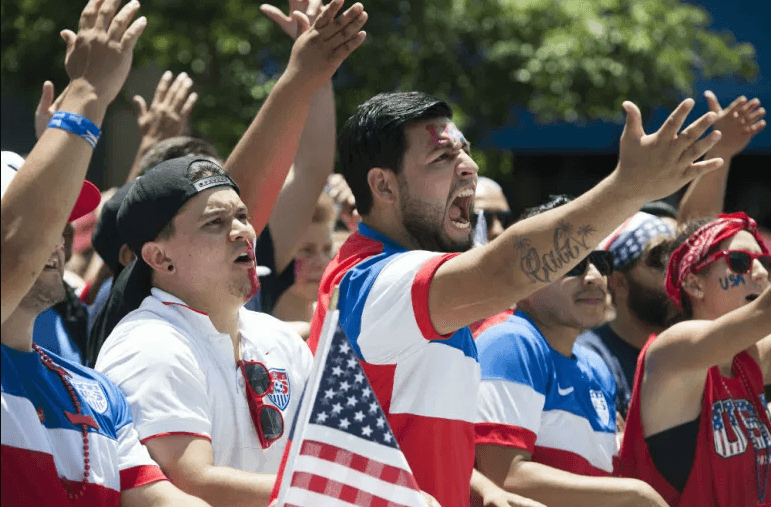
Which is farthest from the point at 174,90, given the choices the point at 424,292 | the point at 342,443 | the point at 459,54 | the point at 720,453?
the point at 459,54

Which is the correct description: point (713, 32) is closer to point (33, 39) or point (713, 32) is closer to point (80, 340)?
point (33, 39)

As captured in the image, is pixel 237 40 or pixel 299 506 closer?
pixel 299 506

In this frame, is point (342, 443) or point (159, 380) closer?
point (342, 443)

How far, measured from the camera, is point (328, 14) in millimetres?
3797

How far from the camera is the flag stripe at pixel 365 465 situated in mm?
2613

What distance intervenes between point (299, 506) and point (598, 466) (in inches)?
75.4

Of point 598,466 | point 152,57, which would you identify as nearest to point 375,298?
point 598,466

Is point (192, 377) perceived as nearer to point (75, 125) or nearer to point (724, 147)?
point (75, 125)

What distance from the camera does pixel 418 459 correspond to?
3.06 m

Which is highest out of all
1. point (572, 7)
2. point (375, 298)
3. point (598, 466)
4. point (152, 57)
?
point (572, 7)

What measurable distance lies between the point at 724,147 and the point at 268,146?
Result: 282cm

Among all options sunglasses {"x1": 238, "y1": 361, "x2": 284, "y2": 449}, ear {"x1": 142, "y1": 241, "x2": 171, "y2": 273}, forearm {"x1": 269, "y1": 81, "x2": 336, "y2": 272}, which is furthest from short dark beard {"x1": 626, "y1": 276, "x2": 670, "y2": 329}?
ear {"x1": 142, "y1": 241, "x2": 171, "y2": 273}

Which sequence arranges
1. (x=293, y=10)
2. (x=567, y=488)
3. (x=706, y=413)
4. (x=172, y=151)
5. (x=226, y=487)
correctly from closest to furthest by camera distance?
1. (x=226, y=487)
2. (x=567, y=488)
3. (x=706, y=413)
4. (x=293, y=10)
5. (x=172, y=151)

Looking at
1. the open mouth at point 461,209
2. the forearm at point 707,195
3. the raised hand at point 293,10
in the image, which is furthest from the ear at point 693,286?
the raised hand at point 293,10
